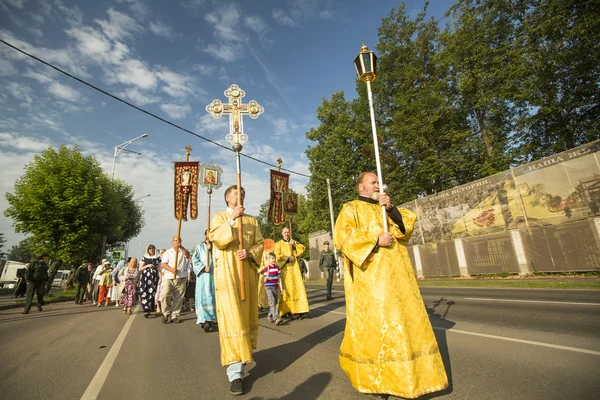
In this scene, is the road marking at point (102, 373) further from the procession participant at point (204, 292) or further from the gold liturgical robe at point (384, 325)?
the gold liturgical robe at point (384, 325)

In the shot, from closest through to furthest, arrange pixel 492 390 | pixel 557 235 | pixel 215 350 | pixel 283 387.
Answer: pixel 492 390 < pixel 283 387 < pixel 215 350 < pixel 557 235

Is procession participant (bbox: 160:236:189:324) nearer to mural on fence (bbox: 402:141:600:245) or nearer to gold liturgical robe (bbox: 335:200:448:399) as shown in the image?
gold liturgical robe (bbox: 335:200:448:399)

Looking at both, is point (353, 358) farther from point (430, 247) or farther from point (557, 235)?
point (430, 247)

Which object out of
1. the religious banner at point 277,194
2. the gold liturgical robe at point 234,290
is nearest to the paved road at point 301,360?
the gold liturgical robe at point 234,290

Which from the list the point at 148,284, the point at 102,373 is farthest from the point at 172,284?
the point at 102,373

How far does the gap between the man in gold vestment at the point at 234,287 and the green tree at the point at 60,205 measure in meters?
19.8

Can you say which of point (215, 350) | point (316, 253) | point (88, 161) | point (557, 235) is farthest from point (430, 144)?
point (88, 161)

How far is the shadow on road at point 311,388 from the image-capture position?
2.80 metres

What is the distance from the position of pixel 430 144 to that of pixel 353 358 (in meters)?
23.2

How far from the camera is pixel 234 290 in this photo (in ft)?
11.4

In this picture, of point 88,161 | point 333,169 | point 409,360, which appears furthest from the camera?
point 333,169

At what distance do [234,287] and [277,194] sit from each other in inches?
365

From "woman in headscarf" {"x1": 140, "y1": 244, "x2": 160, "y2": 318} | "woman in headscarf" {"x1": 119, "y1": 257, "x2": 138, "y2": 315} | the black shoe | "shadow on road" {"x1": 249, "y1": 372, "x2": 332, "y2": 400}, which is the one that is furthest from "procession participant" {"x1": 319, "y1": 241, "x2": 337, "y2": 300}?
the black shoe

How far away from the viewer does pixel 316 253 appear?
36531 millimetres
